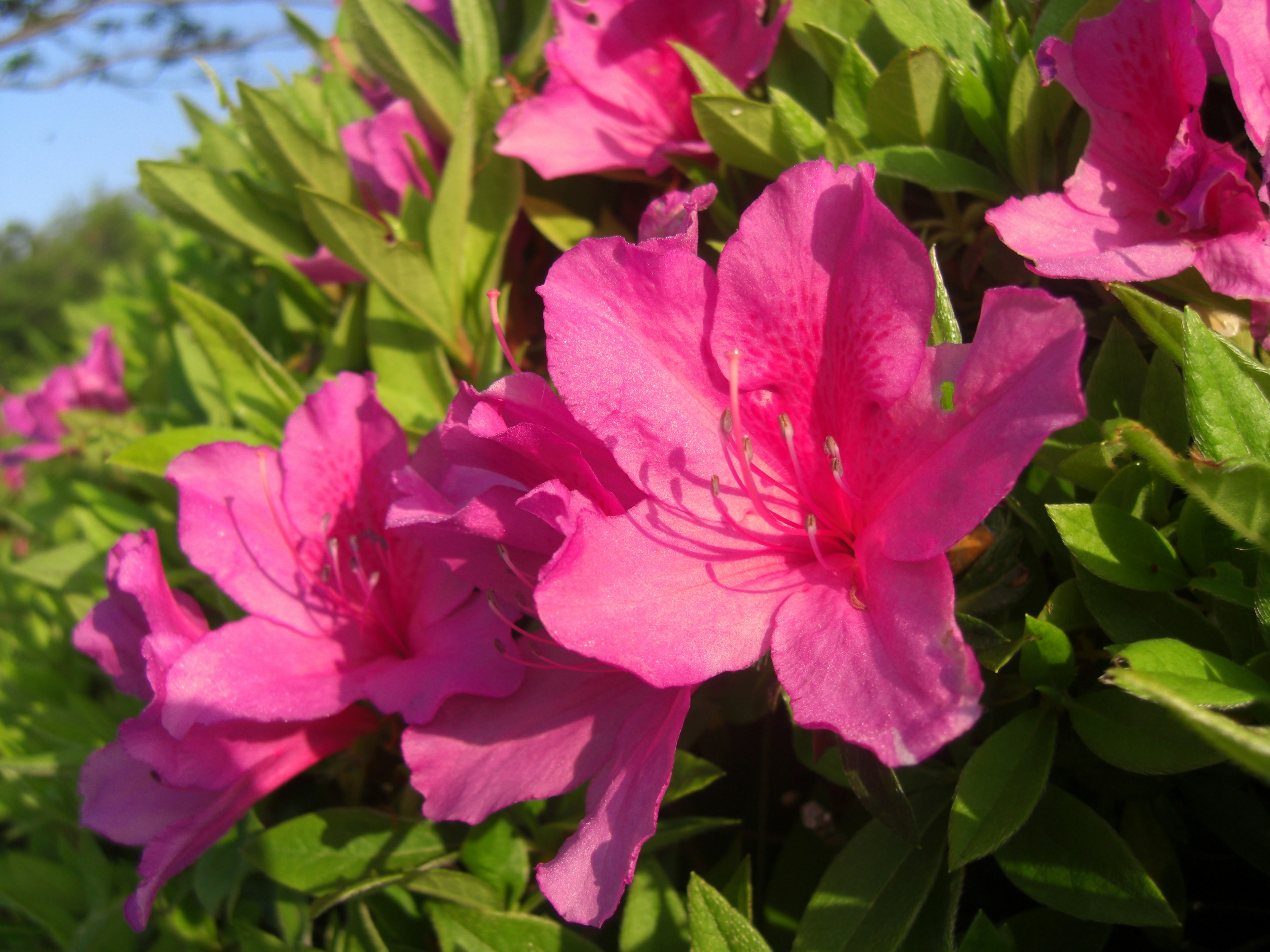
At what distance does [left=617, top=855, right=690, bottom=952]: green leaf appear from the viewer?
110 cm

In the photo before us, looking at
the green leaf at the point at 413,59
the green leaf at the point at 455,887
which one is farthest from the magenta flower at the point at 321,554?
the green leaf at the point at 413,59

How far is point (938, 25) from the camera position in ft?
3.65

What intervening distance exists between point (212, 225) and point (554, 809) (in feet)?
3.90

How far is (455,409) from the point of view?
917 mm

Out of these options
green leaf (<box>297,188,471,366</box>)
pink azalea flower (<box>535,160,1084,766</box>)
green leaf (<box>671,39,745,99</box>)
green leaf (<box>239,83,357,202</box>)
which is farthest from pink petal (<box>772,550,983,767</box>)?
green leaf (<box>239,83,357,202</box>)

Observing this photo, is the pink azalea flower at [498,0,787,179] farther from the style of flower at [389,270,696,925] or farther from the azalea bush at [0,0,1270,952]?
the style of flower at [389,270,696,925]

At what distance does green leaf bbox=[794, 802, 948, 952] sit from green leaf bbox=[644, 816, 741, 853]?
0.58 ft

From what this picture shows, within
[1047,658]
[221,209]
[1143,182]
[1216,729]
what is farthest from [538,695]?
[221,209]

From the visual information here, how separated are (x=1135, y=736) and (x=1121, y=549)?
17 centimetres

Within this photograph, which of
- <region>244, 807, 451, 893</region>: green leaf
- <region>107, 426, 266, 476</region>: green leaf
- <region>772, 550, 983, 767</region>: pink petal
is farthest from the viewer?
<region>107, 426, 266, 476</region>: green leaf

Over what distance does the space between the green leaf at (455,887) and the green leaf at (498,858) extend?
0.05 feet

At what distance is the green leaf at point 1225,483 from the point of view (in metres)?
0.70

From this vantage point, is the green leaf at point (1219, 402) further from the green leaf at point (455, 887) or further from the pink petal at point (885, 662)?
the green leaf at point (455, 887)

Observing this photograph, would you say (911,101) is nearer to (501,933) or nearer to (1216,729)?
(1216,729)
